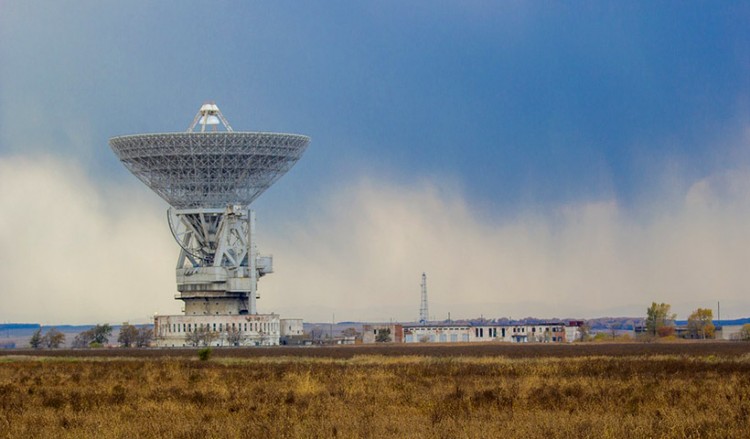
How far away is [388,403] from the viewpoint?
34.8 metres

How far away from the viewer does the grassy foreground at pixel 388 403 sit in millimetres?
26781

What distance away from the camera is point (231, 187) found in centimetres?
13012

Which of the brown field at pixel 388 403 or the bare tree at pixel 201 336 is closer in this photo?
the brown field at pixel 388 403

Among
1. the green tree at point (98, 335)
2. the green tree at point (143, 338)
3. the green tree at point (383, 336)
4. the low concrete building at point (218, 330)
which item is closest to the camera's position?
the low concrete building at point (218, 330)

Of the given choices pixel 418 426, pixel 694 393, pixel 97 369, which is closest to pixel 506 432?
pixel 418 426

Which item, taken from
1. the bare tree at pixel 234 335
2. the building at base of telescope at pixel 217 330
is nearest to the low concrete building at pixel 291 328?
the building at base of telescope at pixel 217 330

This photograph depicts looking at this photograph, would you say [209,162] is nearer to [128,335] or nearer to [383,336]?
[128,335]

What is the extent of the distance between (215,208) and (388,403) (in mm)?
96867

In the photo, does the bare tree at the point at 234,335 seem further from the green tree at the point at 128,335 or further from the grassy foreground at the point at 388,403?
the grassy foreground at the point at 388,403

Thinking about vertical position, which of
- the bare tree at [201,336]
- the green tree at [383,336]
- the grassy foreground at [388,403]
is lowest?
the green tree at [383,336]

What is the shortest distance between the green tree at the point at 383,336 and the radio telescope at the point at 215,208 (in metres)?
53.6

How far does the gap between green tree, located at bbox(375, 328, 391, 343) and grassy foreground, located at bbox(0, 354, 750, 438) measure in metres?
142

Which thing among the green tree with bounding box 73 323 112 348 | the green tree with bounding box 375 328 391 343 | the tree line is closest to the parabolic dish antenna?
the tree line

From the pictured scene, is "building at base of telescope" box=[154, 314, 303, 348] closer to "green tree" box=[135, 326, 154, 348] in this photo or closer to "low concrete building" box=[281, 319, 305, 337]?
"low concrete building" box=[281, 319, 305, 337]
